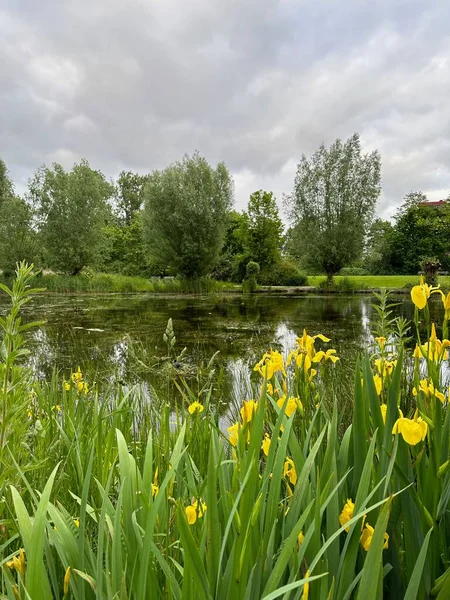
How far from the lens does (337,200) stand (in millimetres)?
24547

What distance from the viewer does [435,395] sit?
823mm

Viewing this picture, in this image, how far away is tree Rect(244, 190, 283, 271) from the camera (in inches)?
1059

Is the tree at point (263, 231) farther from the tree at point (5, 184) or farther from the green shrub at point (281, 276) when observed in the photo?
the tree at point (5, 184)

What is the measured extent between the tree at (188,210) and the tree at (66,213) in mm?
3941

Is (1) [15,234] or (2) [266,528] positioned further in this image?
(1) [15,234]

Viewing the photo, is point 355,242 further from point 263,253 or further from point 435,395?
point 435,395

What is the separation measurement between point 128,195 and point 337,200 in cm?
3046

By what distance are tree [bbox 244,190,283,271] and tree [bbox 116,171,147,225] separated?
79.8 feet

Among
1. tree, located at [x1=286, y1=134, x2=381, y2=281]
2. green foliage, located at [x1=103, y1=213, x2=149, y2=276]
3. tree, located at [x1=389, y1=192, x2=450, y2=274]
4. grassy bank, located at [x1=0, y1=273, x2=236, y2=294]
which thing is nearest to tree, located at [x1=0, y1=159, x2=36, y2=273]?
grassy bank, located at [x1=0, y1=273, x2=236, y2=294]

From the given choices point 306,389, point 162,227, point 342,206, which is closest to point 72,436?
point 306,389

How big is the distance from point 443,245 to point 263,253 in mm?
17838

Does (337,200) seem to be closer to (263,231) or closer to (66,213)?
(263,231)

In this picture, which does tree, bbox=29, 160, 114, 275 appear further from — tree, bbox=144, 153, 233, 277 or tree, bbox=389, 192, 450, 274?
tree, bbox=389, 192, 450, 274

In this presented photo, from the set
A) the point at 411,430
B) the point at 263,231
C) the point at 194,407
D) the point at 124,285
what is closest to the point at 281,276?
the point at 263,231
